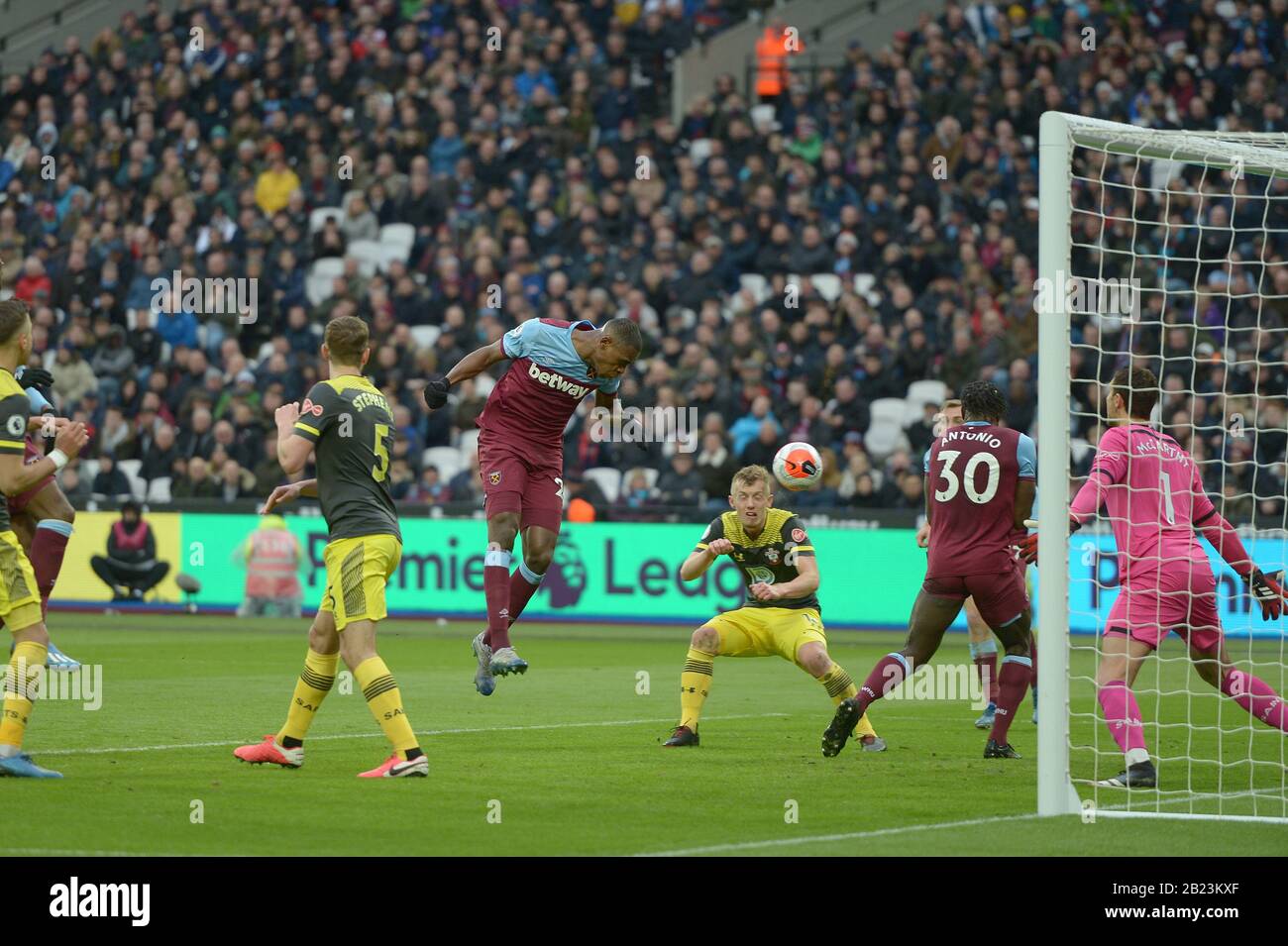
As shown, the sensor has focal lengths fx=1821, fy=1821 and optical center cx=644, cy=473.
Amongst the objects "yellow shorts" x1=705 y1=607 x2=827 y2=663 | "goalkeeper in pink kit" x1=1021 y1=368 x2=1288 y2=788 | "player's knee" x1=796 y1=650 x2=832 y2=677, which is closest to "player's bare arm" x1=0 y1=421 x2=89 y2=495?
"yellow shorts" x1=705 y1=607 x2=827 y2=663

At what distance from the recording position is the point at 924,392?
22.4 metres

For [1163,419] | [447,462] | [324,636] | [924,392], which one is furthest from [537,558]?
[447,462]

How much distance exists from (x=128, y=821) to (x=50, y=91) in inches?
986

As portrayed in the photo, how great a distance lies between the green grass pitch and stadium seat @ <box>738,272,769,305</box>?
922cm

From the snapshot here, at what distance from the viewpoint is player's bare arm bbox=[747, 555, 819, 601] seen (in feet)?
33.7

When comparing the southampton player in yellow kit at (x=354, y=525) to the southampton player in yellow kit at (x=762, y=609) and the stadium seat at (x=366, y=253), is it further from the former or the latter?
the stadium seat at (x=366, y=253)

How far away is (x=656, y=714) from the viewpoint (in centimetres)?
1236

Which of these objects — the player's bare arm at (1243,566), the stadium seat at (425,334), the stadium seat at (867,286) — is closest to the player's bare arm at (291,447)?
the player's bare arm at (1243,566)

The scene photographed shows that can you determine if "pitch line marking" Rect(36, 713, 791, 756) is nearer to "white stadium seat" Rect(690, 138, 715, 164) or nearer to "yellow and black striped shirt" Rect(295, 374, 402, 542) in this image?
"yellow and black striped shirt" Rect(295, 374, 402, 542)

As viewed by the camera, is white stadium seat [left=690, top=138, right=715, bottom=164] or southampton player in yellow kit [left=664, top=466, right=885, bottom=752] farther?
white stadium seat [left=690, top=138, right=715, bottom=164]

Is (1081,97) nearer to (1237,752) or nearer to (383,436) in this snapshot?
(1237,752)

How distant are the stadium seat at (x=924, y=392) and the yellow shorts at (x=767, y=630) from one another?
1193 centimetres

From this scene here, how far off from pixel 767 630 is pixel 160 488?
14755 mm

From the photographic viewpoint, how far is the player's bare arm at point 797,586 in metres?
10.3
